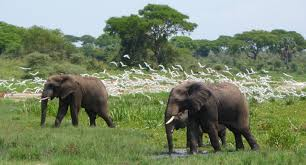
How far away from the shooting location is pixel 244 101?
44.2 feet

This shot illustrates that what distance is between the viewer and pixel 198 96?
1244cm

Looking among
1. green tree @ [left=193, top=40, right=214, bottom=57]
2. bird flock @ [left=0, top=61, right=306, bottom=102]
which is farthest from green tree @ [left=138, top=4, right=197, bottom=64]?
green tree @ [left=193, top=40, right=214, bottom=57]

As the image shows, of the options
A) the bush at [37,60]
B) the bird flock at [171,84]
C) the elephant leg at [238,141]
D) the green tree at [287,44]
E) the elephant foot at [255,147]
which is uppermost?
the green tree at [287,44]

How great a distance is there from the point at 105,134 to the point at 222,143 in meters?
2.99

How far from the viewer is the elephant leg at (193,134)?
12.5 m

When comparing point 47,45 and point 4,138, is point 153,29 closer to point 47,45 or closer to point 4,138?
point 47,45

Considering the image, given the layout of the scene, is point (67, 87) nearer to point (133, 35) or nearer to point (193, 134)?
point (193, 134)

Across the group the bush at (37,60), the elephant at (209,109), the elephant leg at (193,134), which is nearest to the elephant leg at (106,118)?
the elephant at (209,109)

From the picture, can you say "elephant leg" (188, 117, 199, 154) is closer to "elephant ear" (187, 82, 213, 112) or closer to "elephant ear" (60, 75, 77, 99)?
"elephant ear" (187, 82, 213, 112)

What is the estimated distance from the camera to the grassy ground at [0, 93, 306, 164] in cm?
1127

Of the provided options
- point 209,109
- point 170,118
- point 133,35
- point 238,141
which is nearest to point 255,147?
point 238,141

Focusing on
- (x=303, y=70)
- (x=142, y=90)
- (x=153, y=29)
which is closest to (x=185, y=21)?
(x=153, y=29)

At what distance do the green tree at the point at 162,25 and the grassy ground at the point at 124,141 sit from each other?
39831 millimetres

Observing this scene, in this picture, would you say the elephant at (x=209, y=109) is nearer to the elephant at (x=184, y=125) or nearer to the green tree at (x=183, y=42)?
the elephant at (x=184, y=125)
